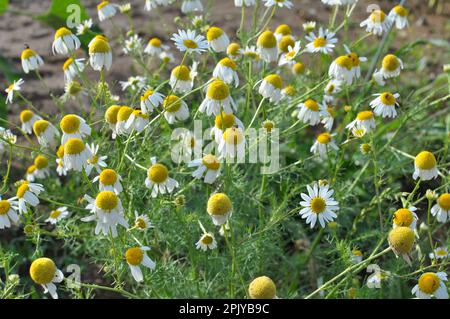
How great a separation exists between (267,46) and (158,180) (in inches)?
24.2

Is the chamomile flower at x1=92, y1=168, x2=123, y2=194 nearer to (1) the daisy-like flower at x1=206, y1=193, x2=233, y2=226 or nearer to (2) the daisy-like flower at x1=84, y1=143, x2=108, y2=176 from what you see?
(2) the daisy-like flower at x1=84, y1=143, x2=108, y2=176

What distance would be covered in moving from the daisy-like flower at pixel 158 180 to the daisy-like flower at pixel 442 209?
815mm

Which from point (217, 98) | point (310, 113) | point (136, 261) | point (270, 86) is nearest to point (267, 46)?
point (270, 86)

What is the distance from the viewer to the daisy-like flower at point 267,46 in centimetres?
212

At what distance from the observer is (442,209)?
6.43 feet

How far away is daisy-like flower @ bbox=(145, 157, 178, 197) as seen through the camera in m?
1.86

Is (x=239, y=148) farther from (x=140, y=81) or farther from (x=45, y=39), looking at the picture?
(x=45, y=39)

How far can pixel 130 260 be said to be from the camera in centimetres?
179

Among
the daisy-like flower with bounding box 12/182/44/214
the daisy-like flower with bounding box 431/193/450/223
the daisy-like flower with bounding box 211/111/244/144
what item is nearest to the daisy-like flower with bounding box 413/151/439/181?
the daisy-like flower with bounding box 431/193/450/223

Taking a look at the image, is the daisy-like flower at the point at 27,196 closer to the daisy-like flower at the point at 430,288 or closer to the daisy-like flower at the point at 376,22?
the daisy-like flower at the point at 430,288

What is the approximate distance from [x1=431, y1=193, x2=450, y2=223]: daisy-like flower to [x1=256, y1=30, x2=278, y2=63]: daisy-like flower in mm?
716

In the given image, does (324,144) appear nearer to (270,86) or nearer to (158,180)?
(270,86)
